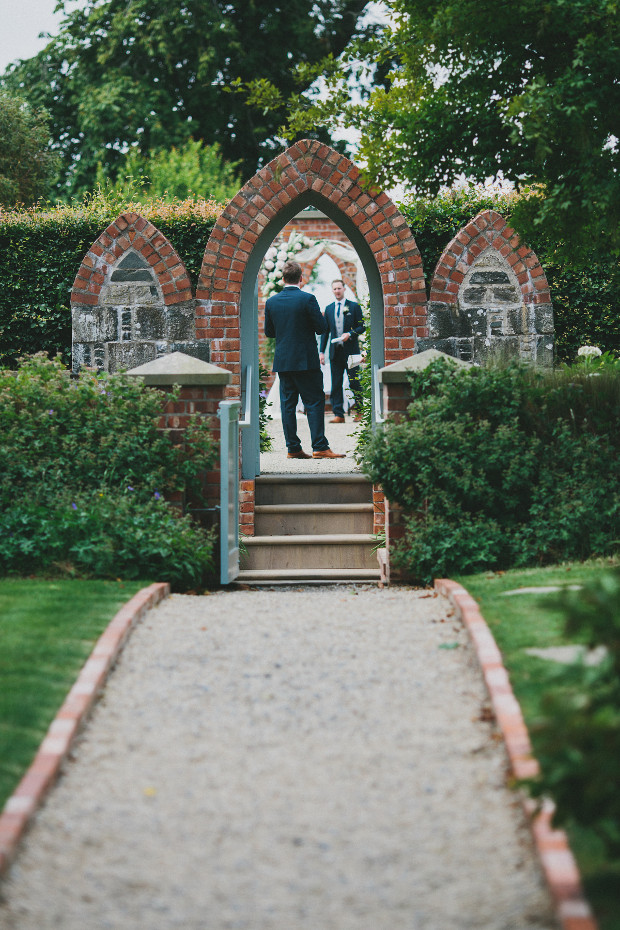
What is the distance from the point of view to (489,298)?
9.24 m

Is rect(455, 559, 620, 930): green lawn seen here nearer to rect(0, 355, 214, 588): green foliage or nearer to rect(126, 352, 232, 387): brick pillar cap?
rect(0, 355, 214, 588): green foliage

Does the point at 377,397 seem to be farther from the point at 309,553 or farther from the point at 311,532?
the point at 309,553

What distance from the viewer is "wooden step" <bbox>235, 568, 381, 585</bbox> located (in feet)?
26.1

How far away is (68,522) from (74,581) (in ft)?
1.64

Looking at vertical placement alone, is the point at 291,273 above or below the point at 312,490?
above

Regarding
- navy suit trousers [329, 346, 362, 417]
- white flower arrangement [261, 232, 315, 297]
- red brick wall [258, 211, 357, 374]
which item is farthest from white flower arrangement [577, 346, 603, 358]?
red brick wall [258, 211, 357, 374]

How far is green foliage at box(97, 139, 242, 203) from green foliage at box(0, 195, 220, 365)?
7303mm

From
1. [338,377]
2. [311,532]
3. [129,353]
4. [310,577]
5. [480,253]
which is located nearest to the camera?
[310,577]

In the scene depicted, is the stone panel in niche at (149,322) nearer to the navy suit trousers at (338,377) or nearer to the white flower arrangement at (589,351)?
the white flower arrangement at (589,351)

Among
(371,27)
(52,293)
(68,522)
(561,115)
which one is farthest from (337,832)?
(371,27)

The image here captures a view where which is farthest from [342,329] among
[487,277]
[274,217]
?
[274,217]

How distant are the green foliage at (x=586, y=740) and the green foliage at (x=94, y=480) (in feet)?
13.6

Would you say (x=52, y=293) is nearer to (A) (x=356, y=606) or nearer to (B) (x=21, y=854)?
(A) (x=356, y=606)

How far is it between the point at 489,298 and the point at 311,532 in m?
2.75
